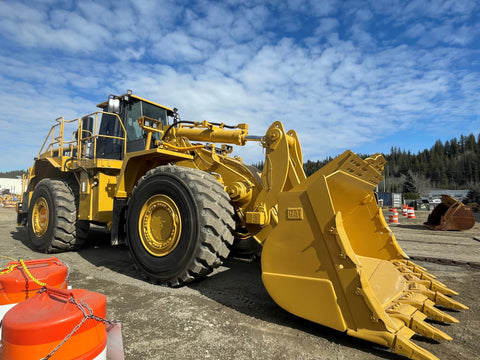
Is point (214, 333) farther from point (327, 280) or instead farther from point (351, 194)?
point (351, 194)

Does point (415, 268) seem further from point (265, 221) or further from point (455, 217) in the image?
point (455, 217)

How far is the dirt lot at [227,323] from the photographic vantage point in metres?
2.47

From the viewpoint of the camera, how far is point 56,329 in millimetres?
1745

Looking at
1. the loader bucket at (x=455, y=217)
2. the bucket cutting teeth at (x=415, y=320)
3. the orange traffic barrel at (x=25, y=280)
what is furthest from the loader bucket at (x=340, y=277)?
the loader bucket at (x=455, y=217)

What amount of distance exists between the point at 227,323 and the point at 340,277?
1.20 meters

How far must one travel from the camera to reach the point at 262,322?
3023mm

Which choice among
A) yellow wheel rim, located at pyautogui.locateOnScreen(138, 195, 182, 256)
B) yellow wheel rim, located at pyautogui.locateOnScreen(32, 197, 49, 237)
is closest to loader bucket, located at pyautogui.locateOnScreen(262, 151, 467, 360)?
yellow wheel rim, located at pyautogui.locateOnScreen(138, 195, 182, 256)

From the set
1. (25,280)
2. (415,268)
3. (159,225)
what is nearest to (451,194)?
(415,268)

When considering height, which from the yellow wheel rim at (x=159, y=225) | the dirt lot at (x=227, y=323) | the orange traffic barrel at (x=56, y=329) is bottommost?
the dirt lot at (x=227, y=323)

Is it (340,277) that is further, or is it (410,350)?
(340,277)

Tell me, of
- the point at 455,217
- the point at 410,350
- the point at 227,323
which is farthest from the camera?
the point at 455,217

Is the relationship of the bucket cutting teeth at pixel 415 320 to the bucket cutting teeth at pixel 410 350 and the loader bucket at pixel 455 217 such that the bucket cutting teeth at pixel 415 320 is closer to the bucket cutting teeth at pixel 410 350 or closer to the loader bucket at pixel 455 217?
the bucket cutting teeth at pixel 410 350

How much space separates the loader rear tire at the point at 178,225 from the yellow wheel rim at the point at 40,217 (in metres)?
3.31

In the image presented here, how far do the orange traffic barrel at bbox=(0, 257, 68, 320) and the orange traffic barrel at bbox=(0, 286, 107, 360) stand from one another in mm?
615
